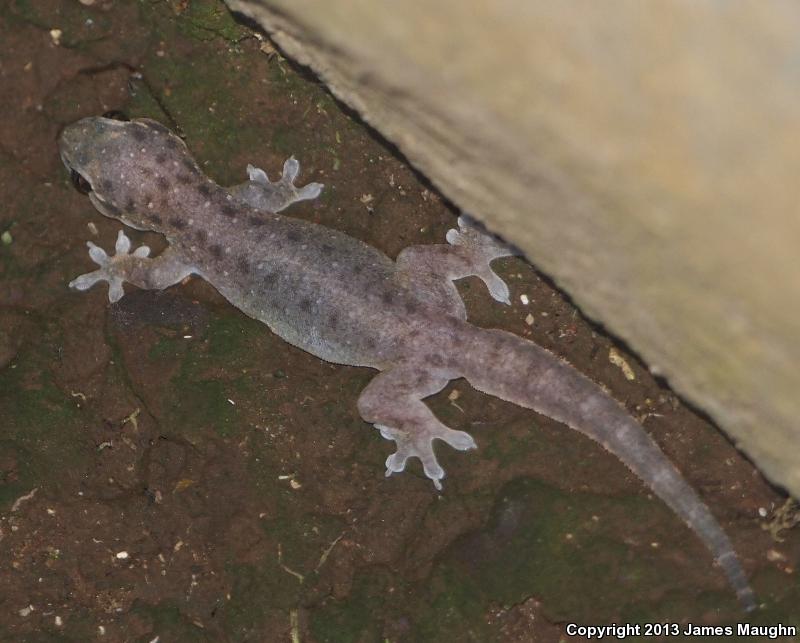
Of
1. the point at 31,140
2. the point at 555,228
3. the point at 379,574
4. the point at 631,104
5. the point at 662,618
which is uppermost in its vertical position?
the point at 631,104

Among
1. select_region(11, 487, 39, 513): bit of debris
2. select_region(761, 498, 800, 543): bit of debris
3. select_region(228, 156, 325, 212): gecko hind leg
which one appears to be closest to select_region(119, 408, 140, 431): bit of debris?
select_region(11, 487, 39, 513): bit of debris

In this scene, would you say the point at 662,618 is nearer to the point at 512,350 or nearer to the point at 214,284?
the point at 512,350

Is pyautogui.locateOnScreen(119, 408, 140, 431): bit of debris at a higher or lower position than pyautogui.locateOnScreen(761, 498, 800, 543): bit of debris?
lower

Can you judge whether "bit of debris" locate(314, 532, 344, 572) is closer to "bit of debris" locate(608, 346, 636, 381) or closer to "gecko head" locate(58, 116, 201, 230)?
"bit of debris" locate(608, 346, 636, 381)

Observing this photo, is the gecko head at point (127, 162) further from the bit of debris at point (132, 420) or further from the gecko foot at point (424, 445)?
the gecko foot at point (424, 445)

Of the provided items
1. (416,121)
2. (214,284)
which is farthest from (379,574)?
(416,121)

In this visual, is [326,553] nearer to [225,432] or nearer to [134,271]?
[225,432]
